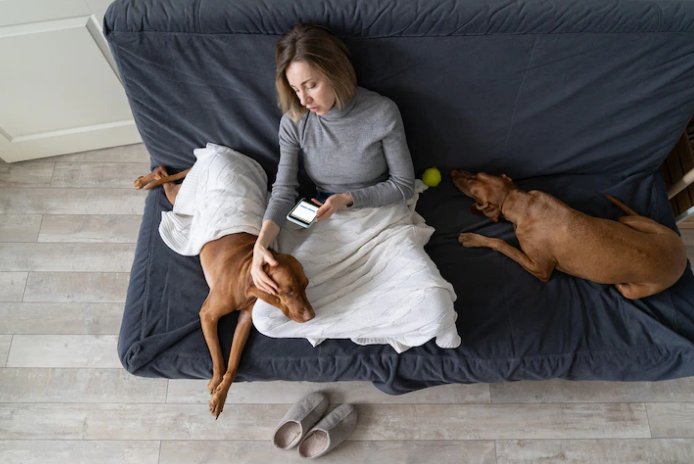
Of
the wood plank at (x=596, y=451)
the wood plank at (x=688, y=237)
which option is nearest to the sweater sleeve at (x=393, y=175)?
the wood plank at (x=596, y=451)

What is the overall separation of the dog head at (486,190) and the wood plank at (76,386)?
1.69m

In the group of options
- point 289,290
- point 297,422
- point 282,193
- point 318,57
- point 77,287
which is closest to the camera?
point 318,57

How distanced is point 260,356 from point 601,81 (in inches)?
68.1

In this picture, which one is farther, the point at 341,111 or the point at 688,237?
the point at 688,237

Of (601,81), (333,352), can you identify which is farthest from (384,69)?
(333,352)

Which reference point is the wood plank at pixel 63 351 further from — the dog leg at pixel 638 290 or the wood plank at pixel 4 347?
the dog leg at pixel 638 290

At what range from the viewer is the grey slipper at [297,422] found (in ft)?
6.50

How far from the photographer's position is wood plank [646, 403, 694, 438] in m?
2.04

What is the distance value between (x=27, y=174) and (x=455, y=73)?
2.48 metres

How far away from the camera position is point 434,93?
70.4 inches

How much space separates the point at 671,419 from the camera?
207 cm

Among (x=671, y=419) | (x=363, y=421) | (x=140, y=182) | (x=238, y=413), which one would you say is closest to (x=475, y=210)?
(x=363, y=421)

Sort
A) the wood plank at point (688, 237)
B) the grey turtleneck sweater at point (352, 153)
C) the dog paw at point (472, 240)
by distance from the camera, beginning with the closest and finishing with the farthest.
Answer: the grey turtleneck sweater at point (352, 153)
the dog paw at point (472, 240)
the wood plank at point (688, 237)

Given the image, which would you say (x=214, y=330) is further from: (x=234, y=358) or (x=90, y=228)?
(x=90, y=228)
